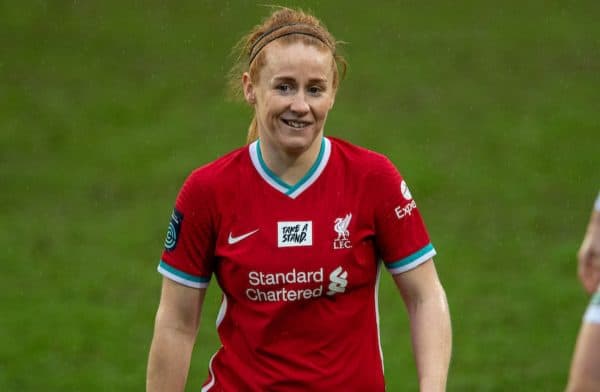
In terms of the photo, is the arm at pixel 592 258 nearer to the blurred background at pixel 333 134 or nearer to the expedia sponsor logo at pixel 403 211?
the expedia sponsor logo at pixel 403 211

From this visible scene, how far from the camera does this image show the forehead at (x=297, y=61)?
4504 mm

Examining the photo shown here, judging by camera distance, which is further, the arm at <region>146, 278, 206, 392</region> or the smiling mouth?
the arm at <region>146, 278, 206, 392</region>

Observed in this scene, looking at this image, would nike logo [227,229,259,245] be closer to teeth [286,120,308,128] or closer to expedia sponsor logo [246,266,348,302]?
expedia sponsor logo [246,266,348,302]

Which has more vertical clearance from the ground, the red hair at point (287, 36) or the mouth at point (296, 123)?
the red hair at point (287, 36)

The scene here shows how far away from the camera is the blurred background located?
10.2m

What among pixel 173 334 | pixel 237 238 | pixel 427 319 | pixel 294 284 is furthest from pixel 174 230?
pixel 427 319

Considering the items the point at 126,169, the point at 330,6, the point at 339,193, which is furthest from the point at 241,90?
the point at 330,6

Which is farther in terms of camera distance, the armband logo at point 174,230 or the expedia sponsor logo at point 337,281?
the armband logo at point 174,230

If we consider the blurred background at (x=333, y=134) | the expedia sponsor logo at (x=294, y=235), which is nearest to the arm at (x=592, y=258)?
the expedia sponsor logo at (x=294, y=235)

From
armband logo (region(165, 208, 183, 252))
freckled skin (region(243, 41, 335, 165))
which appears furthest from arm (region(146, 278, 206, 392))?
freckled skin (region(243, 41, 335, 165))

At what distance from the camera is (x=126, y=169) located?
1426 centimetres

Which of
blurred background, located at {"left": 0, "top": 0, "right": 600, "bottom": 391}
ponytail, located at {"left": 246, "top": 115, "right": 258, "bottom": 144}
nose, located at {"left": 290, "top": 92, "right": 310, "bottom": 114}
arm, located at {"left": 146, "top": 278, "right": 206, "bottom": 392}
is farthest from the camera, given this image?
blurred background, located at {"left": 0, "top": 0, "right": 600, "bottom": 391}

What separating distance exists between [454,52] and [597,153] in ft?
10.7

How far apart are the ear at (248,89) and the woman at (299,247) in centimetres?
4
